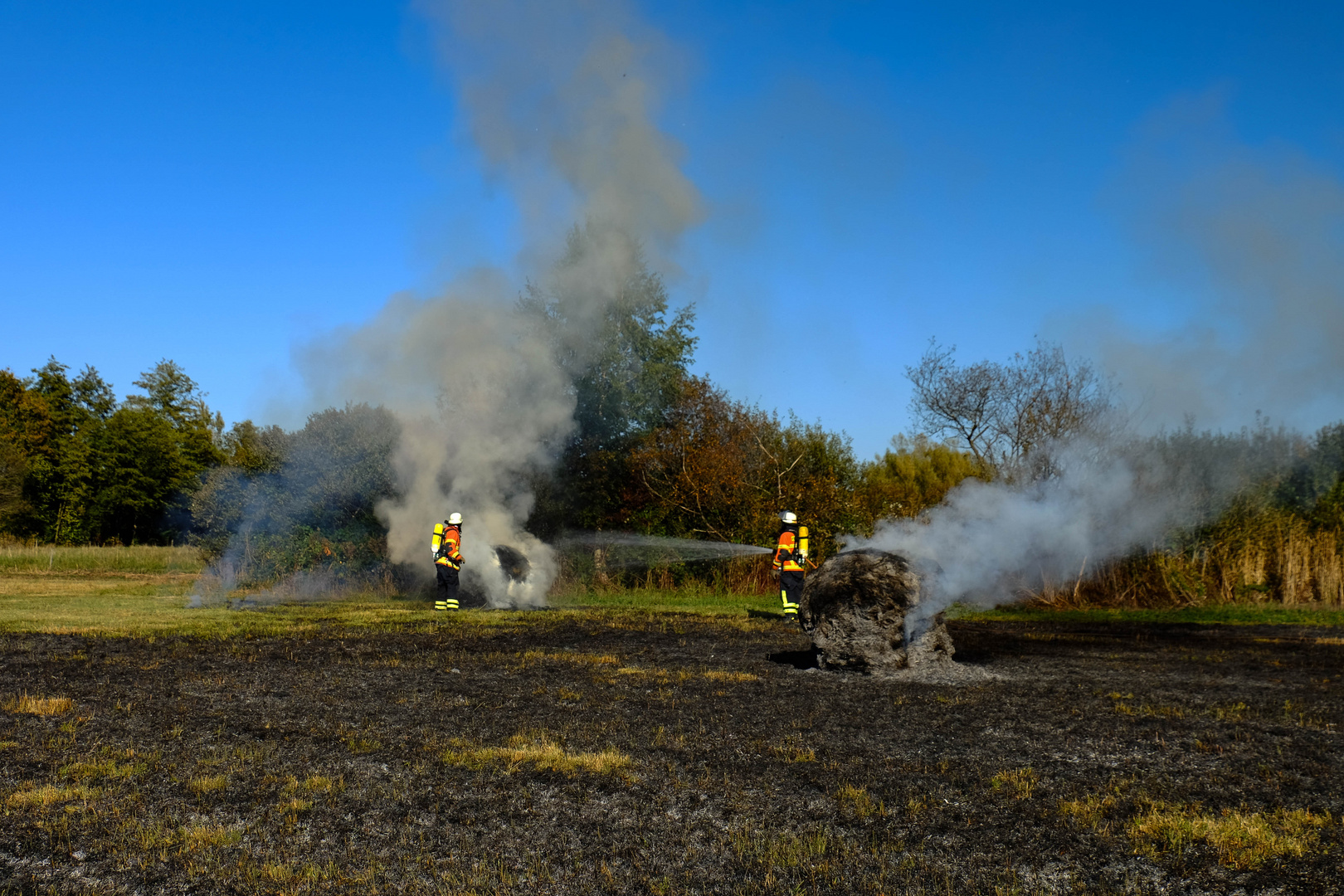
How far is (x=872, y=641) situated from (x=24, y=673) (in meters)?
9.56

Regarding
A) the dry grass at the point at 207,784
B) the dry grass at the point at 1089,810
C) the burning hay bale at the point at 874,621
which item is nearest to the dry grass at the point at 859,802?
the dry grass at the point at 1089,810

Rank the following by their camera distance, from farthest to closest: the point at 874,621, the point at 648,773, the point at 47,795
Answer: the point at 874,621 < the point at 648,773 < the point at 47,795

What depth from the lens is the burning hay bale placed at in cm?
1152

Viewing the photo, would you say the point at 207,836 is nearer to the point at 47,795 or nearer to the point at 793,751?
the point at 47,795

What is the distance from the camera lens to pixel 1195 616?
1950 cm

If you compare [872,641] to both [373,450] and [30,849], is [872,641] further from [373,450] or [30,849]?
[373,450]

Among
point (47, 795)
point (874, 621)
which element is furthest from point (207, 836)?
point (874, 621)

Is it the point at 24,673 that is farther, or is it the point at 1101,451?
the point at 1101,451

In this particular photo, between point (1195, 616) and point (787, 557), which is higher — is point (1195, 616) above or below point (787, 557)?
below

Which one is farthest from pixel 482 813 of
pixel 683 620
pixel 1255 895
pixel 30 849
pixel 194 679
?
pixel 683 620

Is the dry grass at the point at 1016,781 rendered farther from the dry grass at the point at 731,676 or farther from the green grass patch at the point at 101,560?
the green grass patch at the point at 101,560

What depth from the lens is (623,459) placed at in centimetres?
2819

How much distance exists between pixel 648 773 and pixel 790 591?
39.7 feet

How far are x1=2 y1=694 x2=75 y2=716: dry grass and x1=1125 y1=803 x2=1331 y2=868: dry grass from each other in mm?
8397
